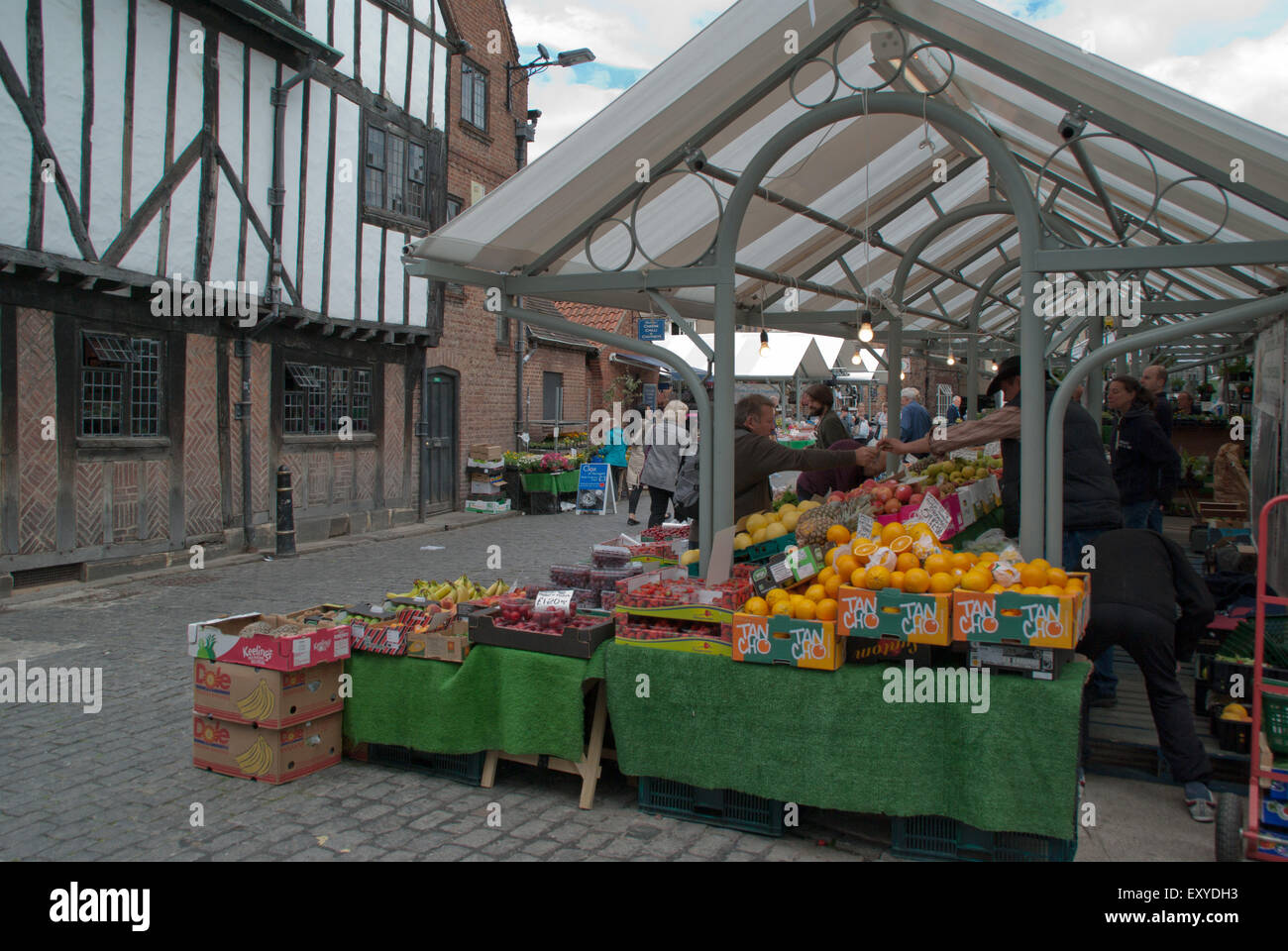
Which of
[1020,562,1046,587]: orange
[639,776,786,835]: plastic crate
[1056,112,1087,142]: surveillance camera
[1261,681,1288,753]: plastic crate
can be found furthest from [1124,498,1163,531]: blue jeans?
[639,776,786,835]: plastic crate

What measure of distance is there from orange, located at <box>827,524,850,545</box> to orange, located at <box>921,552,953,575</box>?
2.44 ft

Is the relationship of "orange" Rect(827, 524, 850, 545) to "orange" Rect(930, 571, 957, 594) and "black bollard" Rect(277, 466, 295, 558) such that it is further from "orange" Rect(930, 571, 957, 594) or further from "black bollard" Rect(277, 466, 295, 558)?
"black bollard" Rect(277, 466, 295, 558)

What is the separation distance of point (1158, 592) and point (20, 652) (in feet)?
26.9

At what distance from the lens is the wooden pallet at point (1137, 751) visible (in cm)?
483

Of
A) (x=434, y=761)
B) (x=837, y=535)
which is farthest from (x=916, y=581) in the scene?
(x=434, y=761)

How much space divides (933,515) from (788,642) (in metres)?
1.54

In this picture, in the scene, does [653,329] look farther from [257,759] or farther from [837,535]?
[257,759]

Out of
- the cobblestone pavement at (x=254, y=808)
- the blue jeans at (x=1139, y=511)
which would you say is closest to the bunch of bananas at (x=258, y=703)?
the cobblestone pavement at (x=254, y=808)

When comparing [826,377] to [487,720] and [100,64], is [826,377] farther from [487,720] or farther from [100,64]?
[487,720]

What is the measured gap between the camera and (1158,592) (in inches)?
182

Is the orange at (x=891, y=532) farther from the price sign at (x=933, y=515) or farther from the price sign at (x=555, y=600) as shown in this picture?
the price sign at (x=555, y=600)

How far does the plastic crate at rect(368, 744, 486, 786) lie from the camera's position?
5102 millimetres

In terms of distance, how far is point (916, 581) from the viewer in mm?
4141

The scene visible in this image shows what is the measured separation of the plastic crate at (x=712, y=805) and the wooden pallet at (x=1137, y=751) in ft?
6.33
